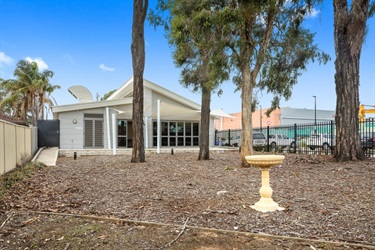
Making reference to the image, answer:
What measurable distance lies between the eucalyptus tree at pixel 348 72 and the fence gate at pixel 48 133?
15.7m

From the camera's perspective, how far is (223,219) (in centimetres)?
404

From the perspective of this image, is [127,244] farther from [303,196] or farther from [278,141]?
[278,141]

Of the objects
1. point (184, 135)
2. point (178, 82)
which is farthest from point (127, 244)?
point (184, 135)

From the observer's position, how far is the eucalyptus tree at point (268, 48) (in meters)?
9.09

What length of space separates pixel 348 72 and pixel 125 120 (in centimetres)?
1506

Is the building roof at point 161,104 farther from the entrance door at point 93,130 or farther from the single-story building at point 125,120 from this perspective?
the entrance door at point 93,130

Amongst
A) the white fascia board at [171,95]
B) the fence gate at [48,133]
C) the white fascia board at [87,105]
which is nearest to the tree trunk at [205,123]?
the white fascia board at [87,105]

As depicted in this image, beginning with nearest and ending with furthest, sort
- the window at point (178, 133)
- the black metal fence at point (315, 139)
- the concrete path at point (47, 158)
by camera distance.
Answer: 1. the concrete path at point (47, 158)
2. the black metal fence at point (315, 139)
3. the window at point (178, 133)

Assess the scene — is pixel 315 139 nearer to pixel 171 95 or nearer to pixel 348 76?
pixel 348 76

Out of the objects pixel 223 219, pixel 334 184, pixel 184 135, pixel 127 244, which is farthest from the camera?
pixel 184 135

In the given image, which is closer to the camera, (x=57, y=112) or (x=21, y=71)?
(x=57, y=112)

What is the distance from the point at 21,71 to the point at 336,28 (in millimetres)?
27972

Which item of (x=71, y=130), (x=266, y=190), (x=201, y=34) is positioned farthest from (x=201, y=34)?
(x=71, y=130)

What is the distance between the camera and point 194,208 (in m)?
4.63
